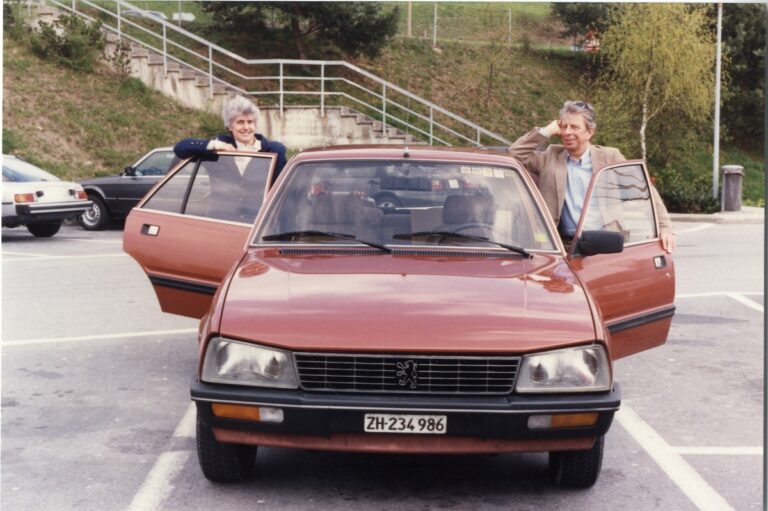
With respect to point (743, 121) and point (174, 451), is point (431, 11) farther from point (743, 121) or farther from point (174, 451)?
point (174, 451)

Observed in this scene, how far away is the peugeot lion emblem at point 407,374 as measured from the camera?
4598 millimetres

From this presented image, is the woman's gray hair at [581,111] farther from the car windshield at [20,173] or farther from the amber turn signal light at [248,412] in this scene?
the car windshield at [20,173]

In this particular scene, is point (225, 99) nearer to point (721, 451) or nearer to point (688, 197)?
point (688, 197)

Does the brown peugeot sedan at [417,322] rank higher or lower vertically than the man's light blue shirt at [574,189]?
A: lower

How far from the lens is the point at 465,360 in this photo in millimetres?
4590

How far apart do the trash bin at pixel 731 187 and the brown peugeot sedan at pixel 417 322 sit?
2207 centimetres

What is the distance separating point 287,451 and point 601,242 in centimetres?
193

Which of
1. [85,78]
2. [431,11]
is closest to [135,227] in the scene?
[85,78]

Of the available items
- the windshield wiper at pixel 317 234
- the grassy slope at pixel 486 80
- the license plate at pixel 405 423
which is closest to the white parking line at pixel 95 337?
the windshield wiper at pixel 317 234

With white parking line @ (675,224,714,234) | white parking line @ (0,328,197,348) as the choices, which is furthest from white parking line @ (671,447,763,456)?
white parking line @ (675,224,714,234)

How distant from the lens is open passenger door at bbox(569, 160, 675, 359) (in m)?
6.17

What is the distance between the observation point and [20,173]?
19219 mm

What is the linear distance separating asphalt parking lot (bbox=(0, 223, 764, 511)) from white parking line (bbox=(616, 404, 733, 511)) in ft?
0.04

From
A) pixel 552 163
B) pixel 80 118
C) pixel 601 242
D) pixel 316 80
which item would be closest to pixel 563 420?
pixel 601 242
